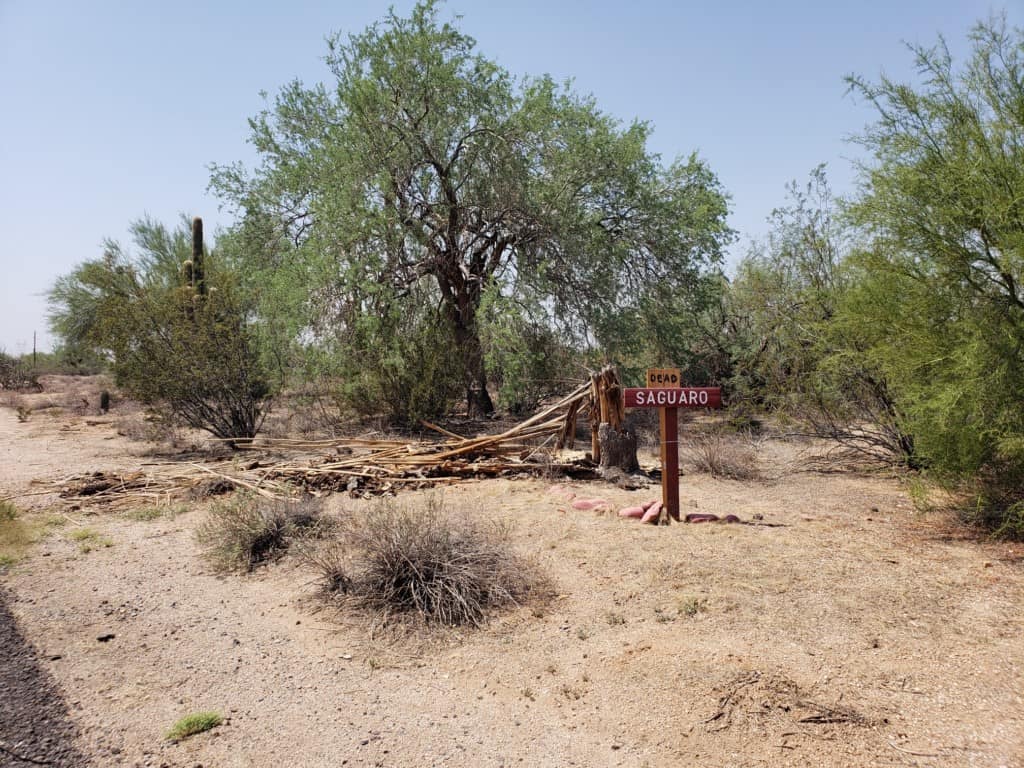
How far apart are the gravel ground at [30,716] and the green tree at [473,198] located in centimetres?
945

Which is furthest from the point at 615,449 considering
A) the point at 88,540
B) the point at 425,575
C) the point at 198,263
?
the point at 198,263

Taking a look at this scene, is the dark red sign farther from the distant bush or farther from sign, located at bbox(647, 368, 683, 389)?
the distant bush

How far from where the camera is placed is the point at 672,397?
699 cm

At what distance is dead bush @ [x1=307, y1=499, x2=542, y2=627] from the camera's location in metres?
4.80

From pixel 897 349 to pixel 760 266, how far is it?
1042 cm

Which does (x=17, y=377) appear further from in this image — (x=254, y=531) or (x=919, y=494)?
(x=919, y=494)

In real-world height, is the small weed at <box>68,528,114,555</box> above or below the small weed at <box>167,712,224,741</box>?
above

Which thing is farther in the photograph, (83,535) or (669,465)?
(83,535)

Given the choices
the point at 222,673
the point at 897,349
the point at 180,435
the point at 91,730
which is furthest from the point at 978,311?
the point at 180,435

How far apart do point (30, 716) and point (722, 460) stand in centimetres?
824

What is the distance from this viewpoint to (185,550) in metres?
6.73

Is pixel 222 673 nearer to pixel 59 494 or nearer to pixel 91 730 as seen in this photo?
pixel 91 730

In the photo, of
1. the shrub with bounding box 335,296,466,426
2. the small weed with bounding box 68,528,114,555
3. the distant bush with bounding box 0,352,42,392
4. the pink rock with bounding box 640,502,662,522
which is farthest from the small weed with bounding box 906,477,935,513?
the distant bush with bounding box 0,352,42,392

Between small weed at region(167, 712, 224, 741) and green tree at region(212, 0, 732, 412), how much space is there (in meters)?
10.3
